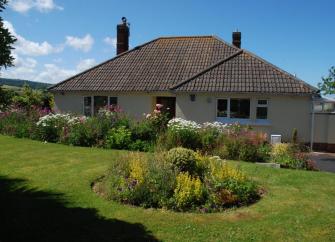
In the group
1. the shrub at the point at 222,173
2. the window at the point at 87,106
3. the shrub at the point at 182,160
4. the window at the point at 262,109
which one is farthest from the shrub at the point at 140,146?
the window at the point at 87,106

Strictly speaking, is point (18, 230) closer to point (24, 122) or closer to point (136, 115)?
point (24, 122)

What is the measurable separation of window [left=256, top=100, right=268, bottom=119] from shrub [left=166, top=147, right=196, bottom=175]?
1417 cm

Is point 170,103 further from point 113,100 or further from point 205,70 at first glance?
point 113,100

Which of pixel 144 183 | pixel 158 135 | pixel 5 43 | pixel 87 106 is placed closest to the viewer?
pixel 5 43

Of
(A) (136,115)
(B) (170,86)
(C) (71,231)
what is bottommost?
(C) (71,231)

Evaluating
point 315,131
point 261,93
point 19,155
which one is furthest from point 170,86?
point 19,155

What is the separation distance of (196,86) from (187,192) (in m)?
15.6

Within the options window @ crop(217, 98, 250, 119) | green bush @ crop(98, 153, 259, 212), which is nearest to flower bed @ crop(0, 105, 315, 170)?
green bush @ crop(98, 153, 259, 212)

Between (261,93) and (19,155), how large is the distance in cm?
1280

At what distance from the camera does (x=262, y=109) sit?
75.5 feet

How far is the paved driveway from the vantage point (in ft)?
52.0

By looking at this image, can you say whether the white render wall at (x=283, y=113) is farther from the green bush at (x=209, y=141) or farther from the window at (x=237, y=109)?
the green bush at (x=209, y=141)

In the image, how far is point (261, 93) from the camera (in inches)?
881

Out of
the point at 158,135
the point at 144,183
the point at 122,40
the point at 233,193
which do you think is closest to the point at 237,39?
the point at 122,40
